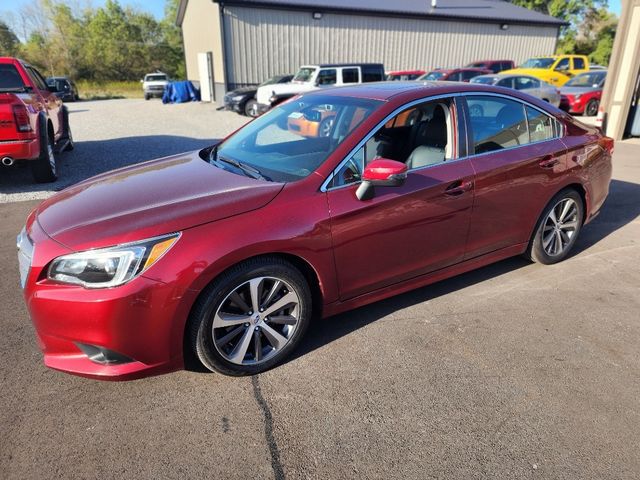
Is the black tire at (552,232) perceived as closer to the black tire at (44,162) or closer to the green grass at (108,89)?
the black tire at (44,162)

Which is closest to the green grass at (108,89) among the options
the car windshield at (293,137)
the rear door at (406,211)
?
the car windshield at (293,137)

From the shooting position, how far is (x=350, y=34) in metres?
23.8

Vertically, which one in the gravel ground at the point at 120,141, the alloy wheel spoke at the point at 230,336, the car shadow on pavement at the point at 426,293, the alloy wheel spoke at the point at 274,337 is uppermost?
the alloy wheel spoke at the point at 230,336

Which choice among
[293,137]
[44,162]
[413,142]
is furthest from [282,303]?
[44,162]

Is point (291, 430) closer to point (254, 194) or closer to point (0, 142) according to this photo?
point (254, 194)

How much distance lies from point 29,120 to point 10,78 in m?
1.91

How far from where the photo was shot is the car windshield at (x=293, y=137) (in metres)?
3.06

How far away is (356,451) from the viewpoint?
7.31 feet

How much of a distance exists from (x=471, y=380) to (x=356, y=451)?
2.96 feet

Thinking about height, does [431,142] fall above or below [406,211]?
above

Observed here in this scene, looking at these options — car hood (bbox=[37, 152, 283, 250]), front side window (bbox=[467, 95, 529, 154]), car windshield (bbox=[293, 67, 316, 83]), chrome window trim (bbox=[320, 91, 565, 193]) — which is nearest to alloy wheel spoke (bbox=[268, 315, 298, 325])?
car hood (bbox=[37, 152, 283, 250])

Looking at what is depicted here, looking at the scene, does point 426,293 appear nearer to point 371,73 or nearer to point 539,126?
point 539,126

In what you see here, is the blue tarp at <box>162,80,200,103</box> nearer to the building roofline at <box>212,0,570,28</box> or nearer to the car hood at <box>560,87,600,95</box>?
the building roofline at <box>212,0,570,28</box>

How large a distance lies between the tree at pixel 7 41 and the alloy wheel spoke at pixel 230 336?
60.3 metres
